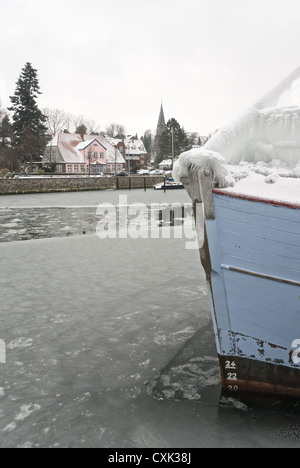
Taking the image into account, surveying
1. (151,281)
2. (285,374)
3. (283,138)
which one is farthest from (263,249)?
(151,281)

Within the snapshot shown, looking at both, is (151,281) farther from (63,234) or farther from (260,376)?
(63,234)

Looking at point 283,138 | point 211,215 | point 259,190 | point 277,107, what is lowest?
point 211,215

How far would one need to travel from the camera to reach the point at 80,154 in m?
64.4

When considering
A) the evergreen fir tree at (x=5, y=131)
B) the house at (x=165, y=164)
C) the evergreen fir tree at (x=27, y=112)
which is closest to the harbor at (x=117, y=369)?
the evergreen fir tree at (x=27, y=112)

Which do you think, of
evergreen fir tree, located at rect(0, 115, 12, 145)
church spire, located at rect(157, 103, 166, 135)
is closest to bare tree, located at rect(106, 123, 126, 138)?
church spire, located at rect(157, 103, 166, 135)

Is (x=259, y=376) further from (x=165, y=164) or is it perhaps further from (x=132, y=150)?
(x=132, y=150)

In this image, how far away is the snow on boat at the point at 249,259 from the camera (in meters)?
3.27

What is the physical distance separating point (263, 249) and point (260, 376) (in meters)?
1.31

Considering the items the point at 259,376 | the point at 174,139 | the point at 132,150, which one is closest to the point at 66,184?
the point at 174,139

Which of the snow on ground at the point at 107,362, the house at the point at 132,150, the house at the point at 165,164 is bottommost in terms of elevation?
the snow on ground at the point at 107,362

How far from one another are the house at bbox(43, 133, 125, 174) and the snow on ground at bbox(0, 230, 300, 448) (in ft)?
176

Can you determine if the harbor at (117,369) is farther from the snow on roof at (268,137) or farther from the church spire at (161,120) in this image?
the church spire at (161,120)
